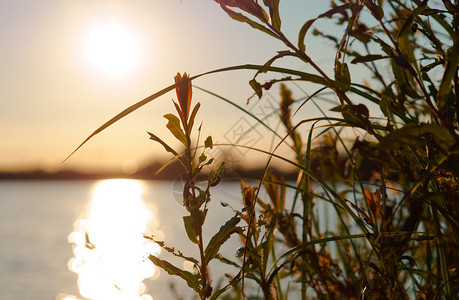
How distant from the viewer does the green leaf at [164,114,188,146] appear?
2.28 feet

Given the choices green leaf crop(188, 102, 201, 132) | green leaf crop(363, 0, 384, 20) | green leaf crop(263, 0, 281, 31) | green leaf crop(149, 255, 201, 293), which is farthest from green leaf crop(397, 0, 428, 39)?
green leaf crop(149, 255, 201, 293)

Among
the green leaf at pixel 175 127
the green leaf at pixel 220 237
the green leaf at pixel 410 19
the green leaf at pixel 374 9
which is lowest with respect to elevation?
the green leaf at pixel 220 237

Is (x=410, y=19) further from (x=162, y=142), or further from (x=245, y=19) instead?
(x=162, y=142)

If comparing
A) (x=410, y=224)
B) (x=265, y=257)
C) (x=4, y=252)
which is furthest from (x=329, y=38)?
(x=4, y=252)

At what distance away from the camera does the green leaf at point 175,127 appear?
0.70 m

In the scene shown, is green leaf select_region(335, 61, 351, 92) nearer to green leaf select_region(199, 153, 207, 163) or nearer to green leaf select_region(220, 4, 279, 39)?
green leaf select_region(220, 4, 279, 39)

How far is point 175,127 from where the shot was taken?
0.70m

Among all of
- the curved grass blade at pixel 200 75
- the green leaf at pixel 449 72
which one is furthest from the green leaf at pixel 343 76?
the green leaf at pixel 449 72

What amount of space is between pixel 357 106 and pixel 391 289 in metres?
0.32

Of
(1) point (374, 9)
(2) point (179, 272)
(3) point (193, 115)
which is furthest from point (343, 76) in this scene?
(2) point (179, 272)

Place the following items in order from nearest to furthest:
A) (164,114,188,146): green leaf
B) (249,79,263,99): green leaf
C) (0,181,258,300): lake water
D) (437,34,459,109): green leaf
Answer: (437,34,459,109): green leaf → (249,79,263,99): green leaf → (164,114,188,146): green leaf → (0,181,258,300): lake water

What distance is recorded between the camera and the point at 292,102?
4.08 ft

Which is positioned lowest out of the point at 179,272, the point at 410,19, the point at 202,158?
the point at 179,272

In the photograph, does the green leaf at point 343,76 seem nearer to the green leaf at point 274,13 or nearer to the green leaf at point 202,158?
the green leaf at point 274,13
